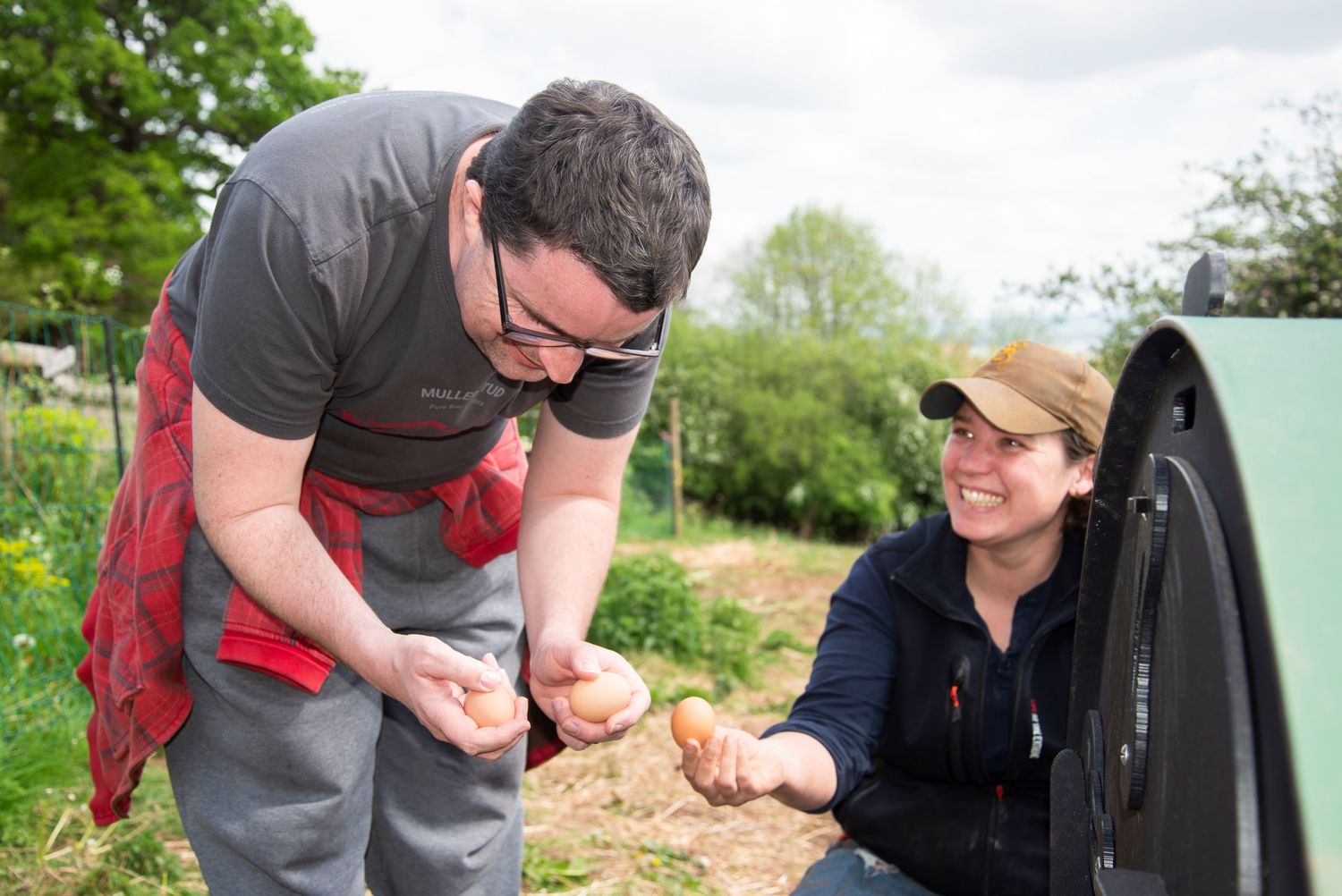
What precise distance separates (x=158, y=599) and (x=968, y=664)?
1716mm

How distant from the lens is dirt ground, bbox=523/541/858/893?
3.73 meters

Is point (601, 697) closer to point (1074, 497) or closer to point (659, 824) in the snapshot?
point (1074, 497)

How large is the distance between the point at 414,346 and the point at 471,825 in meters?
1.17

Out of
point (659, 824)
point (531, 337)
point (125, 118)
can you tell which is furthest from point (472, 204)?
point (125, 118)

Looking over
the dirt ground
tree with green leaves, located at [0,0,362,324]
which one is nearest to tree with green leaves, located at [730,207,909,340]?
tree with green leaves, located at [0,0,362,324]

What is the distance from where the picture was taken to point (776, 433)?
1997 cm

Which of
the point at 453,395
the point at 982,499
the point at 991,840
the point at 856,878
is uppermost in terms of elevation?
the point at 453,395

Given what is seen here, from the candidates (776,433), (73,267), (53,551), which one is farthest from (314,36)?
(53,551)

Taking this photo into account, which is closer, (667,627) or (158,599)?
(158,599)

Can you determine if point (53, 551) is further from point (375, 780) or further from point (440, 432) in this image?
point (440, 432)

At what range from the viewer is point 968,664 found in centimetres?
251

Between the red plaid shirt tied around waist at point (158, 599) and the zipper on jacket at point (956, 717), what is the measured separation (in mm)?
1349

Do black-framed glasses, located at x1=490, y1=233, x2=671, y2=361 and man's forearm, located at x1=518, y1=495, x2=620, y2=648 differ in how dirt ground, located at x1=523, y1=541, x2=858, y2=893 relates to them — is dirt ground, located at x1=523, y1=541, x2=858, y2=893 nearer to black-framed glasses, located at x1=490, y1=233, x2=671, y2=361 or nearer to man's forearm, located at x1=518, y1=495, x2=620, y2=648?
man's forearm, located at x1=518, y1=495, x2=620, y2=648

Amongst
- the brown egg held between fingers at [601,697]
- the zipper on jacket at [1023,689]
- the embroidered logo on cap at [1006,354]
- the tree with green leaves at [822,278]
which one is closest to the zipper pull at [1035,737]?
the zipper on jacket at [1023,689]
